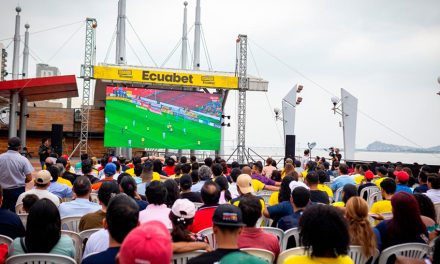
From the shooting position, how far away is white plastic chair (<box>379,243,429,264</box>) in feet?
11.8

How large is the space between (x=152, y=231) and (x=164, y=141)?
19.2 m

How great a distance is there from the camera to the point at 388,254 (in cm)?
360

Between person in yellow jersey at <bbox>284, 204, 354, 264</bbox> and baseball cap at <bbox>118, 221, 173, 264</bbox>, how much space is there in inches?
44.7

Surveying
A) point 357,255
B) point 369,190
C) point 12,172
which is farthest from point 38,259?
point 369,190

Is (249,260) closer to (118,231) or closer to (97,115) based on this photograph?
(118,231)

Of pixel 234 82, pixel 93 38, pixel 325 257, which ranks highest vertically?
pixel 93 38

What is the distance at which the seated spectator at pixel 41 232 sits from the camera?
3.15 m

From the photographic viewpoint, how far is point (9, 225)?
12.8 feet

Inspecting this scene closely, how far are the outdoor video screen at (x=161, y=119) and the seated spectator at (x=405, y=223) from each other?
1732 cm

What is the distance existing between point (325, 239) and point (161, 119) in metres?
18.6

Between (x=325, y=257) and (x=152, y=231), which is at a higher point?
(x=152, y=231)

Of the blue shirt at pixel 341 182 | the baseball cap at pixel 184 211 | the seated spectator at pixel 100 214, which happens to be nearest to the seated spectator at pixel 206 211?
the seated spectator at pixel 100 214

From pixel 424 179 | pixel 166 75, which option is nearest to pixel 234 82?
pixel 166 75

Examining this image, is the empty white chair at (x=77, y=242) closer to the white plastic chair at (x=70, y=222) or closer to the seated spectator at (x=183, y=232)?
the white plastic chair at (x=70, y=222)
